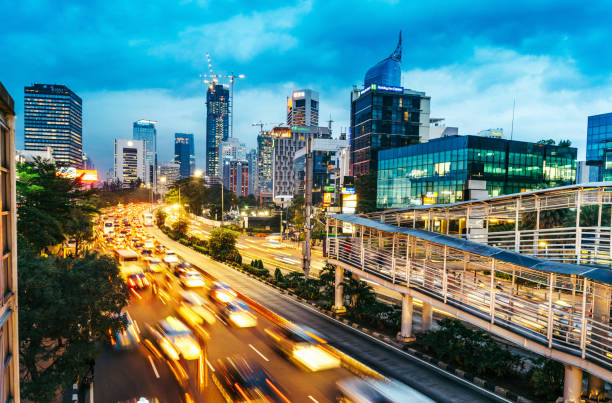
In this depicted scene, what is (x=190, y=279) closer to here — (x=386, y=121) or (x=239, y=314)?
(x=239, y=314)

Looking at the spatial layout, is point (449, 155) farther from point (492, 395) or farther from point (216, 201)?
point (216, 201)

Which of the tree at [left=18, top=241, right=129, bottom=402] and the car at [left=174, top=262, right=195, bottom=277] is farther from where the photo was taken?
the car at [left=174, top=262, right=195, bottom=277]

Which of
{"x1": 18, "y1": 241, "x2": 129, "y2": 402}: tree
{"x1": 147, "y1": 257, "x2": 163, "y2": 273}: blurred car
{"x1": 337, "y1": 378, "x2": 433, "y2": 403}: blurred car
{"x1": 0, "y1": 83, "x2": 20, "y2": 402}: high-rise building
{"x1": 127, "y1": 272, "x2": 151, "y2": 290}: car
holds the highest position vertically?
{"x1": 0, "y1": 83, "x2": 20, "y2": 402}: high-rise building

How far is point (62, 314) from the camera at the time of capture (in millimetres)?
11734

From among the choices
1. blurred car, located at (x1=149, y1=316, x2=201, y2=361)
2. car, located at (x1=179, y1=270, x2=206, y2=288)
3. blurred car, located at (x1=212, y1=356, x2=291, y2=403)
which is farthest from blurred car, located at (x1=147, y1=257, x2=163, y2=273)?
blurred car, located at (x1=212, y1=356, x2=291, y2=403)

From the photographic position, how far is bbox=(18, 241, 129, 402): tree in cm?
1062

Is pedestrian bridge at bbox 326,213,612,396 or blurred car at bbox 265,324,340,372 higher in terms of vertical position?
pedestrian bridge at bbox 326,213,612,396

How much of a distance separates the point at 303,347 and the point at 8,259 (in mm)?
13714

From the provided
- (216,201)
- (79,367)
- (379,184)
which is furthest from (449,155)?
(216,201)

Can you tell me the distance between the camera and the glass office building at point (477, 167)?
61312mm

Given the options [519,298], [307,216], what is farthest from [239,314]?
[519,298]

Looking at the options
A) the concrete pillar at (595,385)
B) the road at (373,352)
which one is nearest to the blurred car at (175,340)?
the road at (373,352)

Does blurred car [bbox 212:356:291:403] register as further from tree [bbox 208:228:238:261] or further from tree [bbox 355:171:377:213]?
tree [bbox 355:171:377:213]

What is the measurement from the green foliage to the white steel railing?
105 centimetres
